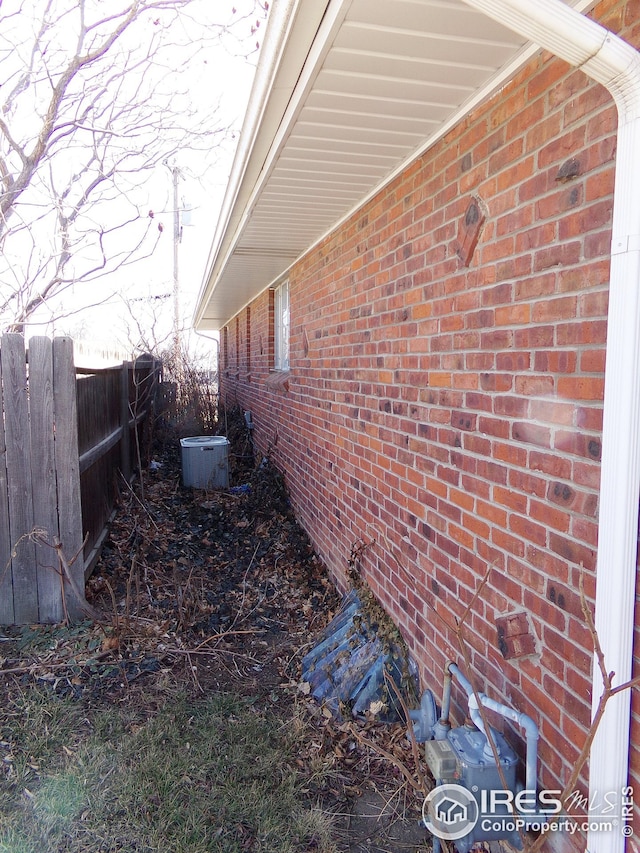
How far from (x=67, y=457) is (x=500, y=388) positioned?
3.12m

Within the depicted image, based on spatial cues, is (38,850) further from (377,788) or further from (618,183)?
(618,183)

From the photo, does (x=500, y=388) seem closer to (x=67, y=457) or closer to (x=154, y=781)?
(x=154, y=781)

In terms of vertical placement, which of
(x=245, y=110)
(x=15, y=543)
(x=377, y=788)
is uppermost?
(x=245, y=110)

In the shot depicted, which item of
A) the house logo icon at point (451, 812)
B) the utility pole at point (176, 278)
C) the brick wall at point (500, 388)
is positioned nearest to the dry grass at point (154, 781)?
the house logo icon at point (451, 812)

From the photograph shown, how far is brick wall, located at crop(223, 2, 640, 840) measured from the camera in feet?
5.73

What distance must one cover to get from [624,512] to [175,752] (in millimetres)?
2384

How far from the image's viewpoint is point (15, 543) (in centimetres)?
402

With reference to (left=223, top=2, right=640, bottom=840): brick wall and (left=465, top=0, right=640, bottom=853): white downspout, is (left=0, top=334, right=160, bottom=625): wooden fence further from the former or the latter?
(left=465, top=0, right=640, bottom=853): white downspout

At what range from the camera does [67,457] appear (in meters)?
4.11

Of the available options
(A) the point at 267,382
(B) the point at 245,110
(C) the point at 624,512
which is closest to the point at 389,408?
(B) the point at 245,110

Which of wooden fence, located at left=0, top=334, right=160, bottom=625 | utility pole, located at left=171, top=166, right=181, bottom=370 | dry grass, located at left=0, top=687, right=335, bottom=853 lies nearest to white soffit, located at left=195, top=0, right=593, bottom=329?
wooden fence, located at left=0, top=334, right=160, bottom=625

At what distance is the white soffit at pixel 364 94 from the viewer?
6.68ft

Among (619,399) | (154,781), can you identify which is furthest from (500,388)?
(154,781)

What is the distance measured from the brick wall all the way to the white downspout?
78mm
